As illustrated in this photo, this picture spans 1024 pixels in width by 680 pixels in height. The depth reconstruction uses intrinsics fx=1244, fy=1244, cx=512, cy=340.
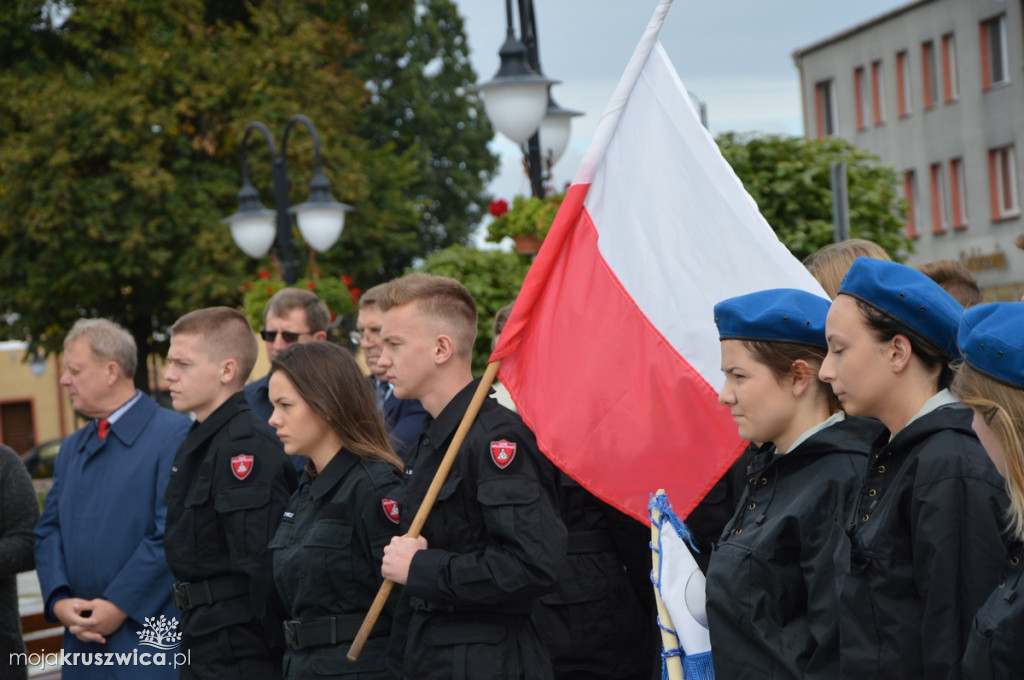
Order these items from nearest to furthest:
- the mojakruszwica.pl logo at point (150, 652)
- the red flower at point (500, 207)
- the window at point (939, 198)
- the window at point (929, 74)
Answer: the mojakruszwica.pl logo at point (150, 652)
the red flower at point (500, 207)
the window at point (929, 74)
the window at point (939, 198)

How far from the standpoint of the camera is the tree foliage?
25047mm

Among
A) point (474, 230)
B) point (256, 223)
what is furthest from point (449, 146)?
point (256, 223)

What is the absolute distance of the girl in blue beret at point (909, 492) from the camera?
2646 mm

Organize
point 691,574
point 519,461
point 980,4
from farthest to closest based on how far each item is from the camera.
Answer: point 980,4 < point 519,461 < point 691,574

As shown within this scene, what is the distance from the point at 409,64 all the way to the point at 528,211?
30.4 metres

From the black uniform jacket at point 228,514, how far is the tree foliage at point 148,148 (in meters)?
19.9

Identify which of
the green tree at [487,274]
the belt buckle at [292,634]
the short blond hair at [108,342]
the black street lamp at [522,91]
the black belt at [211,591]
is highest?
the black street lamp at [522,91]

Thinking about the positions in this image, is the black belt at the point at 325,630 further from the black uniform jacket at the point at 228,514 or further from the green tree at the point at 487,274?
the green tree at the point at 487,274

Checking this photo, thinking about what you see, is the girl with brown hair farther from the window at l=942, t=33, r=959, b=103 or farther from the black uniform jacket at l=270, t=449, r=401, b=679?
the window at l=942, t=33, r=959, b=103

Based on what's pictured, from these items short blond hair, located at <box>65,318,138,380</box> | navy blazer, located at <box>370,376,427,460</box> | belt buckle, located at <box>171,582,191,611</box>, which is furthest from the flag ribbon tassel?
short blond hair, located at <box>65,318,138,380</box>

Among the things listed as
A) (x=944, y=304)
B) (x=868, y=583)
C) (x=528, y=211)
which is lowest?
(x=868, y=583)

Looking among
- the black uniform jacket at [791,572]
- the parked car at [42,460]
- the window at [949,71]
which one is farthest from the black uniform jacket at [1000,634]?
the window at [949,71]

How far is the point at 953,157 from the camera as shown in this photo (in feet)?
125

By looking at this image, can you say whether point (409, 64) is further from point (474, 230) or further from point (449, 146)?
point (474, 230)
